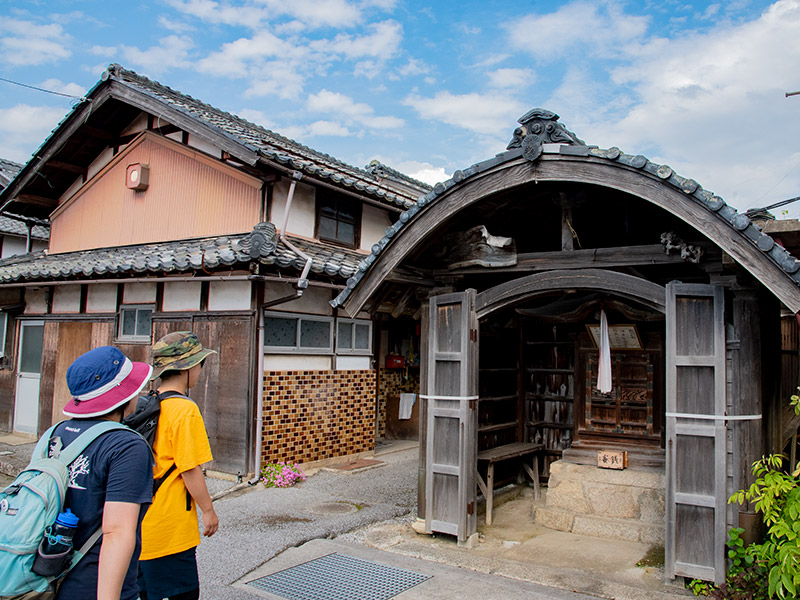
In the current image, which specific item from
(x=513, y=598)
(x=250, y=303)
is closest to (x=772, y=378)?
(x=513, y=598)

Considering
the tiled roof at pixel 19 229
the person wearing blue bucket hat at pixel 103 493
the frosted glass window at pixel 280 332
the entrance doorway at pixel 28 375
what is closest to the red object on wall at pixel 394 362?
the frosted glass window at pixel 280 332

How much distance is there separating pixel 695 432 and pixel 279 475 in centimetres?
672

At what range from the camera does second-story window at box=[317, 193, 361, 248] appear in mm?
12320

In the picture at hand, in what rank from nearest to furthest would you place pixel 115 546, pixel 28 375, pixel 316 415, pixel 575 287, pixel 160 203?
pixel 115 546 → pixel 575 287 → pixel 316 415 → pixel 160 203 → pixel 28 375

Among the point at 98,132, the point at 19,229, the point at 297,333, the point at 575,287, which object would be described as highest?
the point at 98,132

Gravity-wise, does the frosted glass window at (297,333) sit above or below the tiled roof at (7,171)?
below

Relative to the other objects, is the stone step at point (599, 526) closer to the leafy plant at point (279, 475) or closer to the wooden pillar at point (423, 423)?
the wooden pillar at point (423, 423)

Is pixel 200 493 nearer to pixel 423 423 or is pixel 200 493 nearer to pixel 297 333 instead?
pixel 423 423

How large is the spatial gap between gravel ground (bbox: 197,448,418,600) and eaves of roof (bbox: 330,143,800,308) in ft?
9.62

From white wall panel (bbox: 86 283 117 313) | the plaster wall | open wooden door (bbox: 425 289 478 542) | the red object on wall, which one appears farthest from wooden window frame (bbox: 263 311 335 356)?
the plaster wall

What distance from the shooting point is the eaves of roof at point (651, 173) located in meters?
4.84

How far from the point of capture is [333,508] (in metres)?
8.75

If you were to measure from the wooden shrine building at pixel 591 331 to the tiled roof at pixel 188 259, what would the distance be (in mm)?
2601

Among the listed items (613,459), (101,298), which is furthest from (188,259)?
(613,459)
